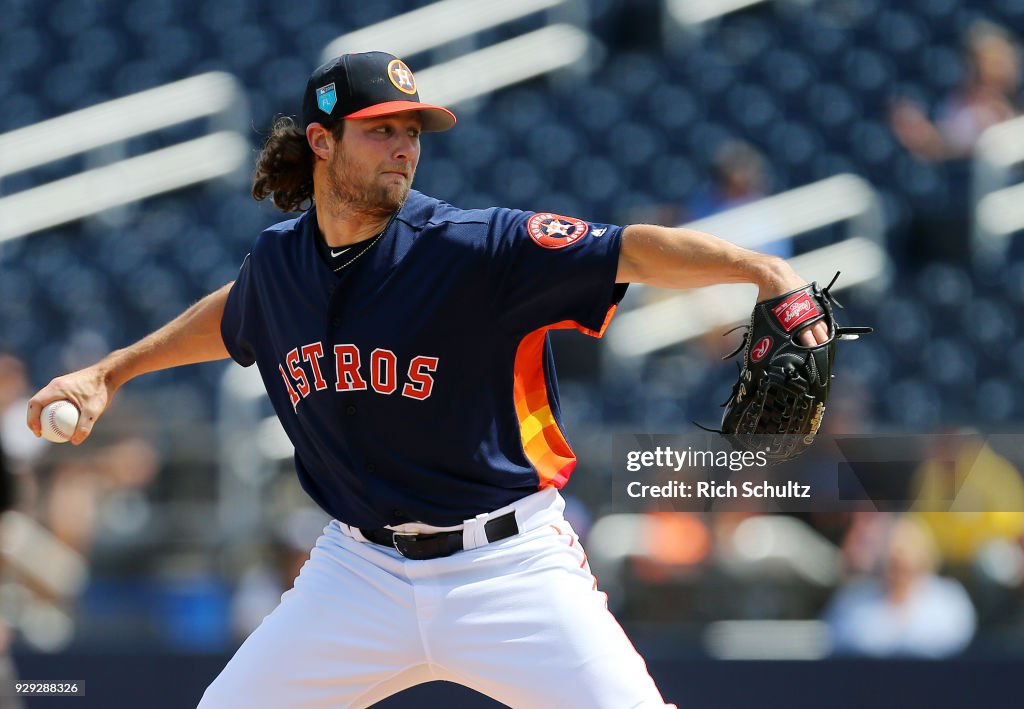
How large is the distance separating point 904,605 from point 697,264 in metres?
2.79

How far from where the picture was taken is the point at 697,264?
2.73 metres

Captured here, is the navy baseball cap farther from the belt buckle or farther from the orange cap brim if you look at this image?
the belt buckle

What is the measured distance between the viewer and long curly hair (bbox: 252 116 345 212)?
3.44 metres

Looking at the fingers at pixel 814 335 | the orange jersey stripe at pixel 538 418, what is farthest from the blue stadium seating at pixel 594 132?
the fingers at pixel 814 335

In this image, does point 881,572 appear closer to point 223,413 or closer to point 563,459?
point 563,459

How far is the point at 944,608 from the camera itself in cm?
505

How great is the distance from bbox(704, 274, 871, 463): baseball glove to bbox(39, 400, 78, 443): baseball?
143cm

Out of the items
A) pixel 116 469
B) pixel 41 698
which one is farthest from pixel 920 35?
pixel 41 698

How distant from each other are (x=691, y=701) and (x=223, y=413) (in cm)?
241

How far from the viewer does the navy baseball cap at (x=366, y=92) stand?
312cm

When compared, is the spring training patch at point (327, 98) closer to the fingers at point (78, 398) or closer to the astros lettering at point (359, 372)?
the astros lettering at point (359, 372)

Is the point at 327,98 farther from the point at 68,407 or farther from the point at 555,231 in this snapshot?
the point at 68,407

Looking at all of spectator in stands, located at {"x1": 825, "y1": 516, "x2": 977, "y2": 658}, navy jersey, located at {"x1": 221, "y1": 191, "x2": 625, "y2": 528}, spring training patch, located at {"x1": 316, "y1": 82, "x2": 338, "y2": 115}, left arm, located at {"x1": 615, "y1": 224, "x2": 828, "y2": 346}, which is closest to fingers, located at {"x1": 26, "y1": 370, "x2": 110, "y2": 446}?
navy jersey, located at {"x1": 221, "y1": 191, "x2": 625, "y2": 528}

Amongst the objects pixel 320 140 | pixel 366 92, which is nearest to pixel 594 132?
pixel 320 140
